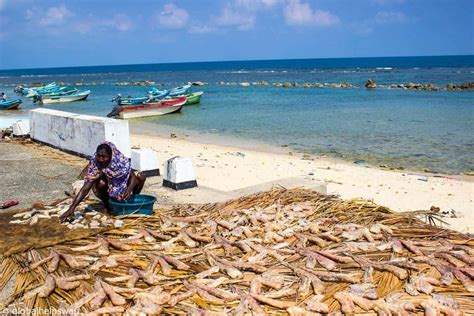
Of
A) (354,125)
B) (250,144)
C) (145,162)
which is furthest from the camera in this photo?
(354,125)

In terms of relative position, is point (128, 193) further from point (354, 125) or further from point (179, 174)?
point (354, 125)

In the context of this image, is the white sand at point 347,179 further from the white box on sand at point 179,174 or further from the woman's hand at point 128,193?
the woman's hand at point 128,193

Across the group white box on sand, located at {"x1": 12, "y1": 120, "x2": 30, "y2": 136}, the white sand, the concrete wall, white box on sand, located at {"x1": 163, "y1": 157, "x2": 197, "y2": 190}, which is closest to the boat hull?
the white sand

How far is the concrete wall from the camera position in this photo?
886 centimetres

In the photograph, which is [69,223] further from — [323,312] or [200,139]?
[200,139]

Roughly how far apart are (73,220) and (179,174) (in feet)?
7.18

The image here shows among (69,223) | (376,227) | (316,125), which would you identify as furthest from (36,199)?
(316,125)

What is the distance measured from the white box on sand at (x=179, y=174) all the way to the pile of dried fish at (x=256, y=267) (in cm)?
165

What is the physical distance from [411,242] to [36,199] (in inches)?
205

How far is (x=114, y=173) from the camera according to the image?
555 cm

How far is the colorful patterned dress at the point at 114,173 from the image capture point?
5441 mm

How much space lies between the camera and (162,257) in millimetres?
4469

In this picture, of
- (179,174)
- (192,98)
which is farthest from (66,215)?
(192,98)

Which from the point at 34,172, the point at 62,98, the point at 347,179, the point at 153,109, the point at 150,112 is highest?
the point at 34,172
